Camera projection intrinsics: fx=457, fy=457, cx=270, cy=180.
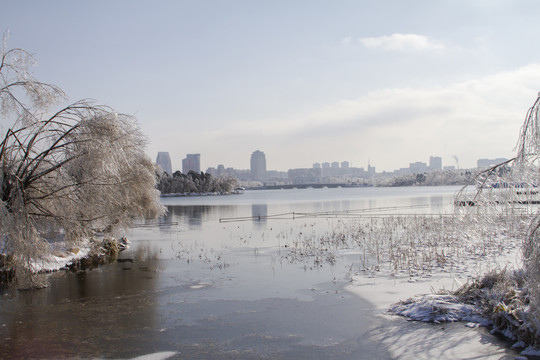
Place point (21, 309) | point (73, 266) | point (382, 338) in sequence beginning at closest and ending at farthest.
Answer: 1. point (382, 338)
2. point (21, 309)
3. point (73, 266)

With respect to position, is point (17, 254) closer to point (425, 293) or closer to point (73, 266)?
point (73, 266)

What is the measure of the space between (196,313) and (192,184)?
134922 millimetres

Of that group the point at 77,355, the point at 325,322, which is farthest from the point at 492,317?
the point at 77,355

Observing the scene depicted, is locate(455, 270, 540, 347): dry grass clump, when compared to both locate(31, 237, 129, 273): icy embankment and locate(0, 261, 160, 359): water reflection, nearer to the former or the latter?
locate(0, 261, 160, 359): water reflection

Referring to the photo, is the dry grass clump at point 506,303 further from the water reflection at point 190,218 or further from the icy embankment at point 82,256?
the water reflection at point 190,218

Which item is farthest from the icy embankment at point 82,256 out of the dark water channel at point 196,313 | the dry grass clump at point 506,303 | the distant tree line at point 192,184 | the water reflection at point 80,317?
the distant tree line at point 192,184

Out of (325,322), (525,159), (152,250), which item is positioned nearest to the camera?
(525,159)

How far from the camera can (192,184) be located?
5758 inches

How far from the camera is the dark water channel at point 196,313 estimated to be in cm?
1040

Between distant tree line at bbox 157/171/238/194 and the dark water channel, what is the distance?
118708 mm

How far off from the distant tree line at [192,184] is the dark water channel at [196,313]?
11871 centimetres

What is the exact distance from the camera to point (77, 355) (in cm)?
1012

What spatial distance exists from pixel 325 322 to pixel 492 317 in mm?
4150

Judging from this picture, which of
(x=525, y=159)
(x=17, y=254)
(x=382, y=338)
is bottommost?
(x=382, y=338)
